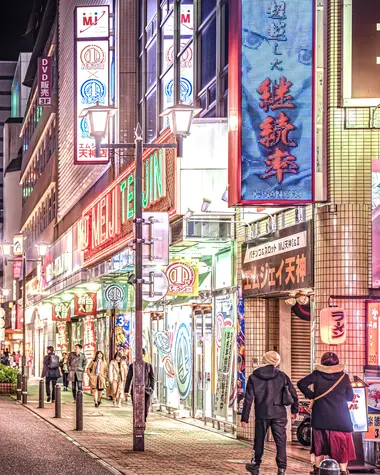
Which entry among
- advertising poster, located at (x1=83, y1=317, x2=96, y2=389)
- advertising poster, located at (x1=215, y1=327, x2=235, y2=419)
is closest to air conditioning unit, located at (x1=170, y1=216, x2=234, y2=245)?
advertising poster, located at (x1=215, y1=327, x2=235, y2=419)

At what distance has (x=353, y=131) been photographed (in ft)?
60.6

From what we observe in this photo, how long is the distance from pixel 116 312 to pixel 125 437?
17.1 metres

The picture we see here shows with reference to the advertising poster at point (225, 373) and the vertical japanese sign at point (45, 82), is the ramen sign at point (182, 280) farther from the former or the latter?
the vertical japanese sign at point (45, 82)

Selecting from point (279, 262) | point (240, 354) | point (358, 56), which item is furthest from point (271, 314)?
point (358, 56)

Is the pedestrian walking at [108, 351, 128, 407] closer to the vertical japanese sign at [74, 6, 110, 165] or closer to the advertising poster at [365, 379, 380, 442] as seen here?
the vertical japanese sign at [74, 6, 110, 165]

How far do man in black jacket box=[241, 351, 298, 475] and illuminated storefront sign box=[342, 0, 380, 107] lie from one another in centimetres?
495

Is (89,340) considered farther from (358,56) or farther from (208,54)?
(358,56)

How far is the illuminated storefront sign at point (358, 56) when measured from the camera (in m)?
18.5

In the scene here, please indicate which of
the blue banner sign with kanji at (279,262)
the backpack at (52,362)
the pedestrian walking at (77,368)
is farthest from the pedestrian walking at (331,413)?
the backpack at (52,362)

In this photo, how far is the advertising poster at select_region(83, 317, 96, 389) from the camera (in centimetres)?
4619

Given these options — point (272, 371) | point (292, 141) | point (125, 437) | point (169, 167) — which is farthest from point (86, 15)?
point (272, 371)

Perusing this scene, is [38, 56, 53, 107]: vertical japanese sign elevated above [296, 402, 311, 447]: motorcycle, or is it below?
above

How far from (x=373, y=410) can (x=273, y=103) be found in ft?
16.6

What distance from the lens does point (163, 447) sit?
834 inches
